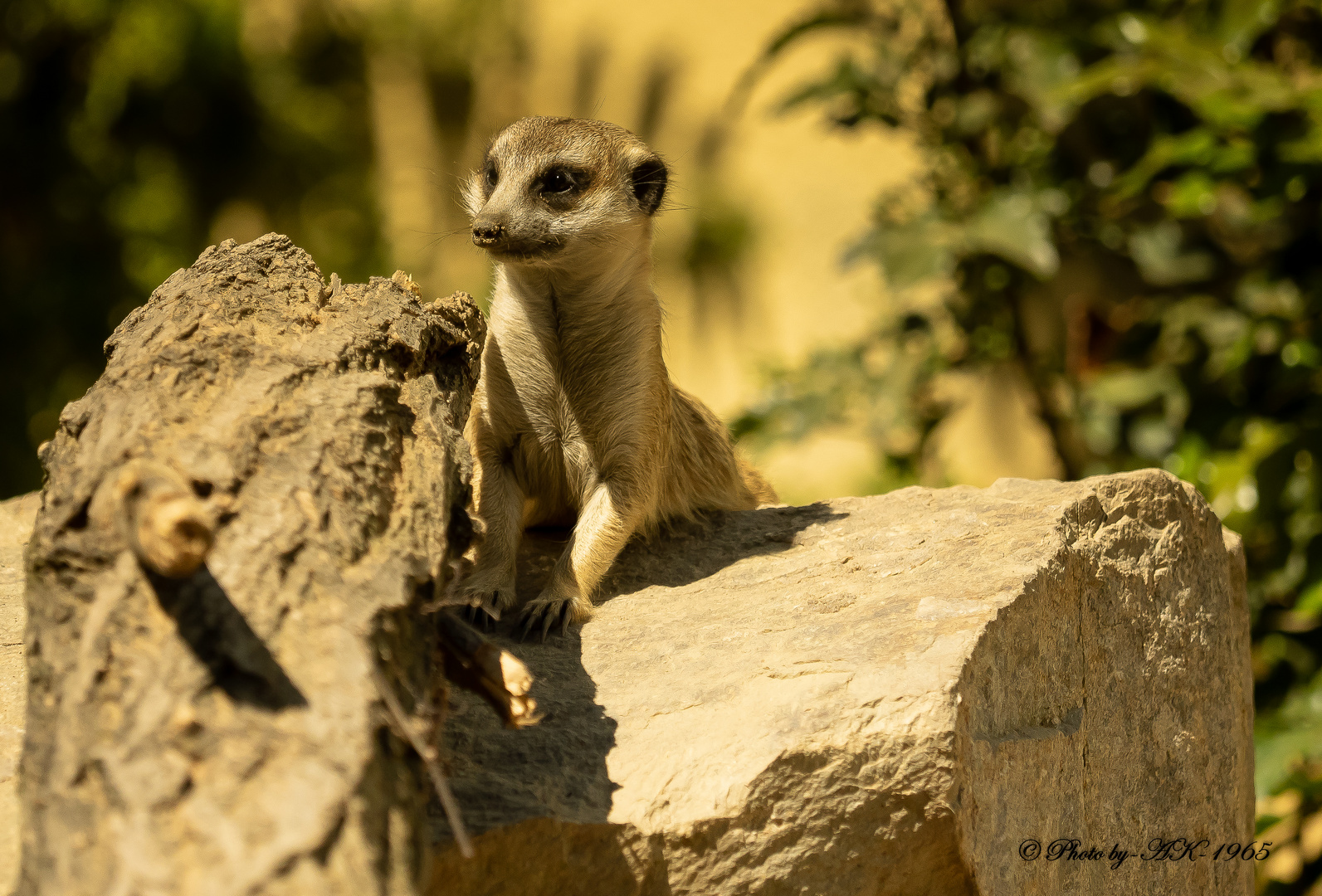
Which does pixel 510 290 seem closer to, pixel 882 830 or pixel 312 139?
pixel 882 830

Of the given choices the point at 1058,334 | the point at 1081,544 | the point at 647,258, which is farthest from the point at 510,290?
the point at 1058,334

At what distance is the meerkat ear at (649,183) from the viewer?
133 inches

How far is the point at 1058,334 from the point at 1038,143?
86 cm

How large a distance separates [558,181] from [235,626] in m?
1.88

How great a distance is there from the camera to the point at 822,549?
9.99 feet

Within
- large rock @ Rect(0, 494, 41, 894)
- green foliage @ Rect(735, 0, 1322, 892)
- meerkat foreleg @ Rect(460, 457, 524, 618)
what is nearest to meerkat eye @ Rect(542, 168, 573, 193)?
meerkat foreleg @ Rect(460, 457, 524, 618)

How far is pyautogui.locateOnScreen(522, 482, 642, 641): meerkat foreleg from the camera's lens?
280cm

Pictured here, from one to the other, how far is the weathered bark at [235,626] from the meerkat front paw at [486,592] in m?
0.74

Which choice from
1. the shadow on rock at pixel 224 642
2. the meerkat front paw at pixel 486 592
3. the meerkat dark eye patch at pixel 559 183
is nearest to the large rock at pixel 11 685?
the shadow on rock at pixel 224 642

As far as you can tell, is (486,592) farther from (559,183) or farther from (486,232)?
(559,183)

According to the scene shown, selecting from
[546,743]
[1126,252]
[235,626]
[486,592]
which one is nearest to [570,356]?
[486,592]

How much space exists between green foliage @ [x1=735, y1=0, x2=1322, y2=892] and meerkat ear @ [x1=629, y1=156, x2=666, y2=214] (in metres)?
1.19

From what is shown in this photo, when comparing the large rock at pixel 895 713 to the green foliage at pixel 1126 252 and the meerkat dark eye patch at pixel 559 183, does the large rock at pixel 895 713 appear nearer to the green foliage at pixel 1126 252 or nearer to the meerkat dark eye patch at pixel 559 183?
the green foliage at pixel 1126 252

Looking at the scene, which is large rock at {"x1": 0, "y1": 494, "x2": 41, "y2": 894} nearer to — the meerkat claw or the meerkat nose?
the meerkat claw
